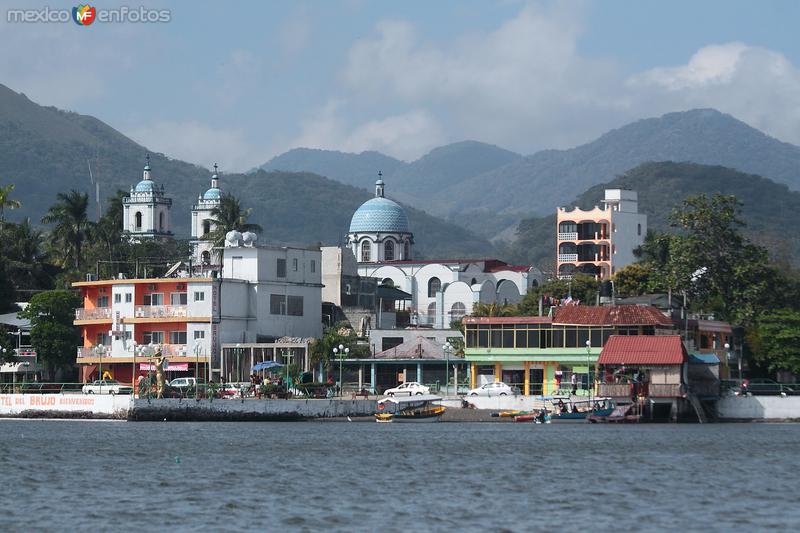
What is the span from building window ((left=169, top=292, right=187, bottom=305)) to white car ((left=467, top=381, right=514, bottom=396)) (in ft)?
72.2

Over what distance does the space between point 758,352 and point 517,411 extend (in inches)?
779

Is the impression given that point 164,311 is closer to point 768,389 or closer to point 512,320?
point 512,320

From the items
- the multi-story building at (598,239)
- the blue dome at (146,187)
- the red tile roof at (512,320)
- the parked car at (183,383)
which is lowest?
the parked car at (183,383)

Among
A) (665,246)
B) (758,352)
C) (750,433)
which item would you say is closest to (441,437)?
(750,433)

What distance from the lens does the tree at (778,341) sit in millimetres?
93875

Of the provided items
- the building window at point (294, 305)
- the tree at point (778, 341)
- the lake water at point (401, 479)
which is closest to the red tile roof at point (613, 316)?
the tree at point (778, 341)

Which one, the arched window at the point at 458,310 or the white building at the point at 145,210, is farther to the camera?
the white building at the point at 145,210

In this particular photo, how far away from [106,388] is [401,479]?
44.1 metres

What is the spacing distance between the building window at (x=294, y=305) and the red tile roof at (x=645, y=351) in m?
28.2

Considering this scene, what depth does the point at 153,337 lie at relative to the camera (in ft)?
326

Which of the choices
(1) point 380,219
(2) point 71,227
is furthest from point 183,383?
(1) point 380,219

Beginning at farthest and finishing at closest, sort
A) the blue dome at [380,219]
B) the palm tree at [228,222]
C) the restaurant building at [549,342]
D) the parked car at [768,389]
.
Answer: the blue dome at [380,219]
the palm tree at [228,222]
the restaurant building at [549,342]
the parked car at [768,389]

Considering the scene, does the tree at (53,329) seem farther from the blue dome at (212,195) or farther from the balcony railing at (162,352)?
the blue dome at (212,195)

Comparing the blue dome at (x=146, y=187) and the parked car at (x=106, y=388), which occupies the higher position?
the blue dome at (x=146, y=187)
